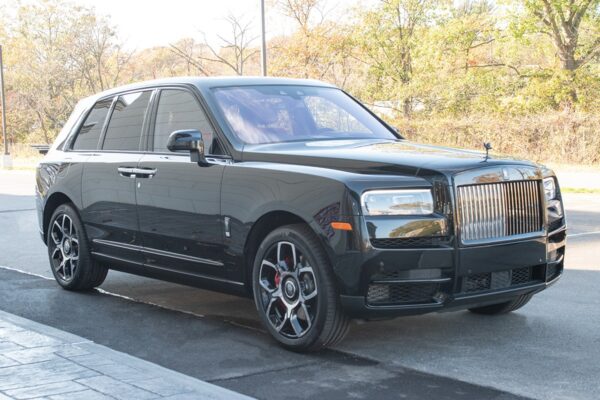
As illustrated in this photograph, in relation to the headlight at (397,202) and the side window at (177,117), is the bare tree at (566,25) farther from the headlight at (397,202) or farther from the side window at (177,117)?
the headlight at (397,202)

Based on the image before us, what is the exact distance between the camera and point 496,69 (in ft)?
105

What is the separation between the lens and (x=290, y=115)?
6598 millimetres

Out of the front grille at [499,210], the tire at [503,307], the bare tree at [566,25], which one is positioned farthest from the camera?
the bare tree at [566,25]

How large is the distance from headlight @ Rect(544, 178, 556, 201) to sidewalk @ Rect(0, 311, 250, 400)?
2735mm

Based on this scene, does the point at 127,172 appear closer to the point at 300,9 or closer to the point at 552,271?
the point at 552,271

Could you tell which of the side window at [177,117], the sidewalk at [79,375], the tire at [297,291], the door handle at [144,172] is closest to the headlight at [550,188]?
the tire at [297,291]

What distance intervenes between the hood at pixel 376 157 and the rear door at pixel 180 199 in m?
0.44

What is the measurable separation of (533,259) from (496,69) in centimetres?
2740

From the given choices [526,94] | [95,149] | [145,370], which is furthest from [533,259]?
[526,94]

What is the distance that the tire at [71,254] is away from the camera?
772 cm

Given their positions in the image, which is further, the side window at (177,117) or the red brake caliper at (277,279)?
the side window at (177,117)

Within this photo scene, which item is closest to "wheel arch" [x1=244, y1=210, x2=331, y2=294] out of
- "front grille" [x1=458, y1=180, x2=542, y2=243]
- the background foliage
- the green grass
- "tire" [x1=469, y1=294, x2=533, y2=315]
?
"front grille" [x1=458, y1=180, x2=542, y2=243]

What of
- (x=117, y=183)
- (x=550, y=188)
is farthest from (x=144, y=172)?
(x=550, y=188)

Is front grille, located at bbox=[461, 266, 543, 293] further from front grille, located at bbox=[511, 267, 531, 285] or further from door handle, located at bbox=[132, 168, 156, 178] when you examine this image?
door handle, located at bbox=[132, 168, 156, 178]
